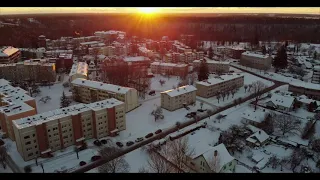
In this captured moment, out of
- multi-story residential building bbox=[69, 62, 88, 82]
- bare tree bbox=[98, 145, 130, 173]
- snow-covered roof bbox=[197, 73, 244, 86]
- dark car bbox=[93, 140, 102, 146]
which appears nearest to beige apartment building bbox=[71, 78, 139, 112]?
multi-story residential building bbox=[69, 62, 88, 82]

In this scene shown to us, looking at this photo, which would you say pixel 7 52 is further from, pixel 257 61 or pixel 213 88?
pixel 257 61

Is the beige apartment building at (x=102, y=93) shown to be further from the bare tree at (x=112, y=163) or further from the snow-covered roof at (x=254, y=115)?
the snow-covered roof at (x=254, y=115)

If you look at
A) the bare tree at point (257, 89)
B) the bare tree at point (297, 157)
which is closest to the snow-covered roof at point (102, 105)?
the bare tree at point (297, 157)

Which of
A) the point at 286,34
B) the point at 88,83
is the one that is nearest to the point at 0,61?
the point at 88,83

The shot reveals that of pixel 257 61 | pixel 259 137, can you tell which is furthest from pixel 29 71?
pixel 257 61

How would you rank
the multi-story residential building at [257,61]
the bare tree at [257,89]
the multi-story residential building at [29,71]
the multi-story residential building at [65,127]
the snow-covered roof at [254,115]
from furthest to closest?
the multi-story residential building at [257,61], the multi-story residential building at [29,71], the bare tree at [257,89], the snow-covered roof at [254,115], the multi-story residential building at [65,127]

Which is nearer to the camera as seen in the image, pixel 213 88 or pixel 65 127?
pixel 65 127
